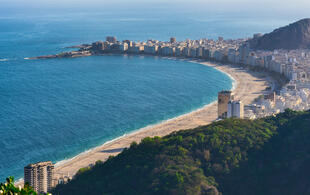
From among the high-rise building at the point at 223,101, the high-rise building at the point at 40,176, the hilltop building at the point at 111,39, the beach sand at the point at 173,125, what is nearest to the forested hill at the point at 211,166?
the high-rise building at the point at 40,176

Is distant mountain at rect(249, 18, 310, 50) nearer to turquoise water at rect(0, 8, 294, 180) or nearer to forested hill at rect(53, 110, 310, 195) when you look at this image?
turquoise water at rect(0, 8, 294, 180)

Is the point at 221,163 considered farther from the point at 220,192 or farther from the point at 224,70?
the point at 224,70

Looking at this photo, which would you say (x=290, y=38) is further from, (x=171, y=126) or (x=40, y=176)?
(x=40, y=176)

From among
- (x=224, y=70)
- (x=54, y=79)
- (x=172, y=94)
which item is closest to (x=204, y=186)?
(x=172, y=94)

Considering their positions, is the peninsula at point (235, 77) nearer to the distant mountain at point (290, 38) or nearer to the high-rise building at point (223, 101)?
the high-rise building at point (223, 101)

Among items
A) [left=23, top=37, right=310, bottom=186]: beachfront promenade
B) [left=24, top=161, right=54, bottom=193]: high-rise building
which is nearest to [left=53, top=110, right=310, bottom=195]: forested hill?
[left=24, top=161, right=54, bottom=193]: high-rise building

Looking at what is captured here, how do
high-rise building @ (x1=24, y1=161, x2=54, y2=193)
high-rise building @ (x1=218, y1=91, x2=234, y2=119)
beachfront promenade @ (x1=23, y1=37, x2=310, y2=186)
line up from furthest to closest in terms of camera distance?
high-rise building @ (x1=218, y1=91, x2=234, y2=119) < beachfront promenade @ (x1=23, y1=37, x2=310, y2=186) < high-rise building @ (x1=24, y1=161, x2=54, y2=193)
